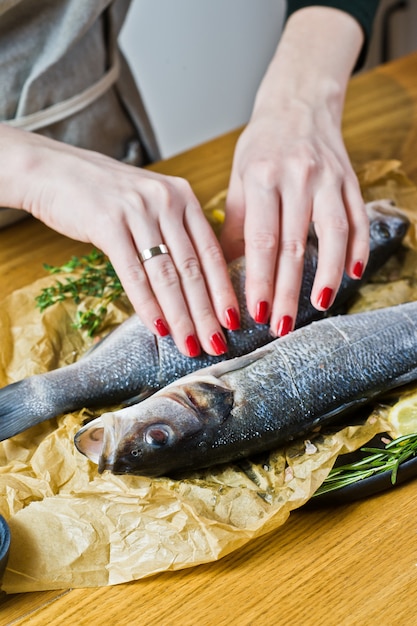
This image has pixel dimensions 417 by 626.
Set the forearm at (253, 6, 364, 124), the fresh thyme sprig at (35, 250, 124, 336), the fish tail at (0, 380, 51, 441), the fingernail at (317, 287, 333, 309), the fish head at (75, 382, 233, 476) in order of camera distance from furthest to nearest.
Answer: the forearm at (253, 6, 364, 124)
the fresh thyme sprig at (35, 250, 124, 336)
the fingernail at (317, 287, 333, 309)
the fish tail at (0, 380, 51, 441)
the fish head at (75, 382, 233, 476)

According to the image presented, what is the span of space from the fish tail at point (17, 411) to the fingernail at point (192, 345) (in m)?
0.27

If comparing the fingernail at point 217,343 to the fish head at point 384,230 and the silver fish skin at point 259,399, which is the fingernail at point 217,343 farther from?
the fish head at point 384,230

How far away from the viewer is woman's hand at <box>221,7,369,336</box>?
137 centimetres

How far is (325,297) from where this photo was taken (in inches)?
53.9

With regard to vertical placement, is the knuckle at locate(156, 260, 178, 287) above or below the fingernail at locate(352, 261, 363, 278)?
above

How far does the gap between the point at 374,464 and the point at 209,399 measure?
11.0 inches

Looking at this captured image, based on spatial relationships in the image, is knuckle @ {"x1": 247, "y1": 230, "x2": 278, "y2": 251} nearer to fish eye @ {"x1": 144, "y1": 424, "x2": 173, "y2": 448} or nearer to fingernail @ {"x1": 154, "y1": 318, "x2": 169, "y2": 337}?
fingernail @ {"x1": 154, "y1": 318, "x2": 169, "y2": 337}

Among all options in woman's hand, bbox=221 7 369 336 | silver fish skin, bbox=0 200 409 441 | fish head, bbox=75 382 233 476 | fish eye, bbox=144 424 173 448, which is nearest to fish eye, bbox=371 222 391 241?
woman's hand, bbox=221 7 369 336

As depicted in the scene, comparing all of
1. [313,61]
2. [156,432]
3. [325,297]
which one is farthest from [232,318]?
[313,61]

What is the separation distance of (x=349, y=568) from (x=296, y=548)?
0.09 metres

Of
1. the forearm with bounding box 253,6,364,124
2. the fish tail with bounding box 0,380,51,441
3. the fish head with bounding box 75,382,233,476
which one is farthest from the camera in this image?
the forearm with bounding box 253,6,364,124

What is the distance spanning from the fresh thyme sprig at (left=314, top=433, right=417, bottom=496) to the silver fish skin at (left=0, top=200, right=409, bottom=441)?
302 millimetres

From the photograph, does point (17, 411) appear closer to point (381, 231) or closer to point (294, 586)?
point (294, 586)

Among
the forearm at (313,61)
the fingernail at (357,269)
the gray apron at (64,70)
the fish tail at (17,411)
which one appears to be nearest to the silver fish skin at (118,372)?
the fish tail at (17,411)
